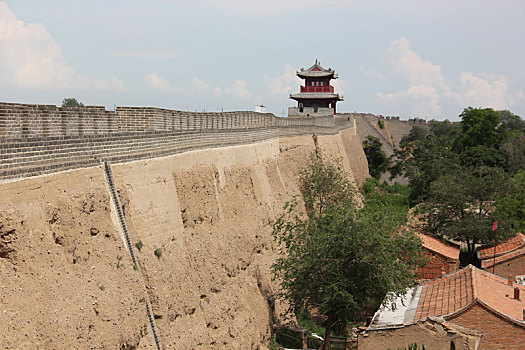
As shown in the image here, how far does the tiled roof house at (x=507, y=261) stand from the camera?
2003cm

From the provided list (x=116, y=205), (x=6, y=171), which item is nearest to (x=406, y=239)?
(x=116, y=205)

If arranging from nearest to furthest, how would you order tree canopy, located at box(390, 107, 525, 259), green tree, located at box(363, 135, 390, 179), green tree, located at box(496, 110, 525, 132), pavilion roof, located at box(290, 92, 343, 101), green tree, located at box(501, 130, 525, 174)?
tree canopy, located at box(390, 107, 525, 259), green tree, located at box(501, 130, 525, 174), pavilion roof, located at box(290, 92, 343, 101), green tree, located at box(363, 135, 390, 179), green tree, located at box(496, 110, 525, 132)

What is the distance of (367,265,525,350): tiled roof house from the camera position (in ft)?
41.2

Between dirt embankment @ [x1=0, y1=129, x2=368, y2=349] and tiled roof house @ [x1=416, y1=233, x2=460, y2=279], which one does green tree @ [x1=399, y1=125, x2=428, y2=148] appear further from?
dirt embankment @ [x1=0, y1=129, x2=368, y2=349]

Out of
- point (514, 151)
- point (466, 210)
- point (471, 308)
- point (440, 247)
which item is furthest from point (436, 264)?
point (514, 151)

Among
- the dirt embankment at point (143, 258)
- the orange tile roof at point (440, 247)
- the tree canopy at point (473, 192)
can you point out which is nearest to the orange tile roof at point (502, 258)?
the orange tile roof at point (440, 247)

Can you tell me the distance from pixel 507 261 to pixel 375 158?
3140 cm

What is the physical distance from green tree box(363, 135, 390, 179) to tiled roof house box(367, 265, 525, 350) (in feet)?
111

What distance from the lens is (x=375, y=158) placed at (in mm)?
51219

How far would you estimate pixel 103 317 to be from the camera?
8328 millimetres

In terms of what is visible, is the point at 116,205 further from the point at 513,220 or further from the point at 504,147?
the point at 504,147

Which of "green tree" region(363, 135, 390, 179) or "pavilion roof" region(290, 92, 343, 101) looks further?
"green tree" region(363, 135, 390, 179)

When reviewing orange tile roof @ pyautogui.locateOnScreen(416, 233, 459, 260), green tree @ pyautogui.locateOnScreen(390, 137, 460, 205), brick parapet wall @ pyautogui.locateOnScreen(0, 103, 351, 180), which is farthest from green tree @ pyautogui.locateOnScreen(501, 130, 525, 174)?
brick parapet wall @ pyautogui.locateOnScreen(0, 103, 351, 180)

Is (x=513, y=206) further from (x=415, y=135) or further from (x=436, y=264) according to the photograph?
(x=415, y=135)
